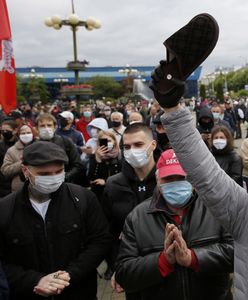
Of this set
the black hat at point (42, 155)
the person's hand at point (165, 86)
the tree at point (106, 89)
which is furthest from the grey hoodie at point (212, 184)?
the tree at point (106, 89)

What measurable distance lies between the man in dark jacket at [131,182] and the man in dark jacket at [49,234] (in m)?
0.45

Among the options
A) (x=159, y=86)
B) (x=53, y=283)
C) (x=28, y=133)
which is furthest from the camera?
(x=28, y=133)

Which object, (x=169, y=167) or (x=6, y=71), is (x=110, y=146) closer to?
(x=6, y=71)

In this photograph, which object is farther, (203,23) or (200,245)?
(200,245)

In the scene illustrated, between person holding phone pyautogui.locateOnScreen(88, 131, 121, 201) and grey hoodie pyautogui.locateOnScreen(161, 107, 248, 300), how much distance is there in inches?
113

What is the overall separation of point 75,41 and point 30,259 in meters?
12.3

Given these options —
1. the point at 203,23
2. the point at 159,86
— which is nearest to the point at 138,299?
the point at 159,86

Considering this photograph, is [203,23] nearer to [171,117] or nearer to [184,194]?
[171,117]

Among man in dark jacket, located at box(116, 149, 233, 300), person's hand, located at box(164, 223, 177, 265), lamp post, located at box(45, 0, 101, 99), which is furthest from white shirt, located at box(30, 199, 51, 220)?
lamp post, located at box(45, 0, 101, 99)

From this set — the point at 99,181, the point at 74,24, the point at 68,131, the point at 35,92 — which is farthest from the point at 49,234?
the point at 35,92

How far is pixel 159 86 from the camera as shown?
114 centimetres

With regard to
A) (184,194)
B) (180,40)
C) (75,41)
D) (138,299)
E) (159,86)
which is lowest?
(138,299)

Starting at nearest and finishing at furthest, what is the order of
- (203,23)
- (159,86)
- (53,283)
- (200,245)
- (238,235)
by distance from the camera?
(203,23)
(159,86)
(238,235)
(200,245)
(53,283)

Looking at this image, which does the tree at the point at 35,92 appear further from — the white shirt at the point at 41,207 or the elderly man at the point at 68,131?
the white shirt at the point at 41,207
